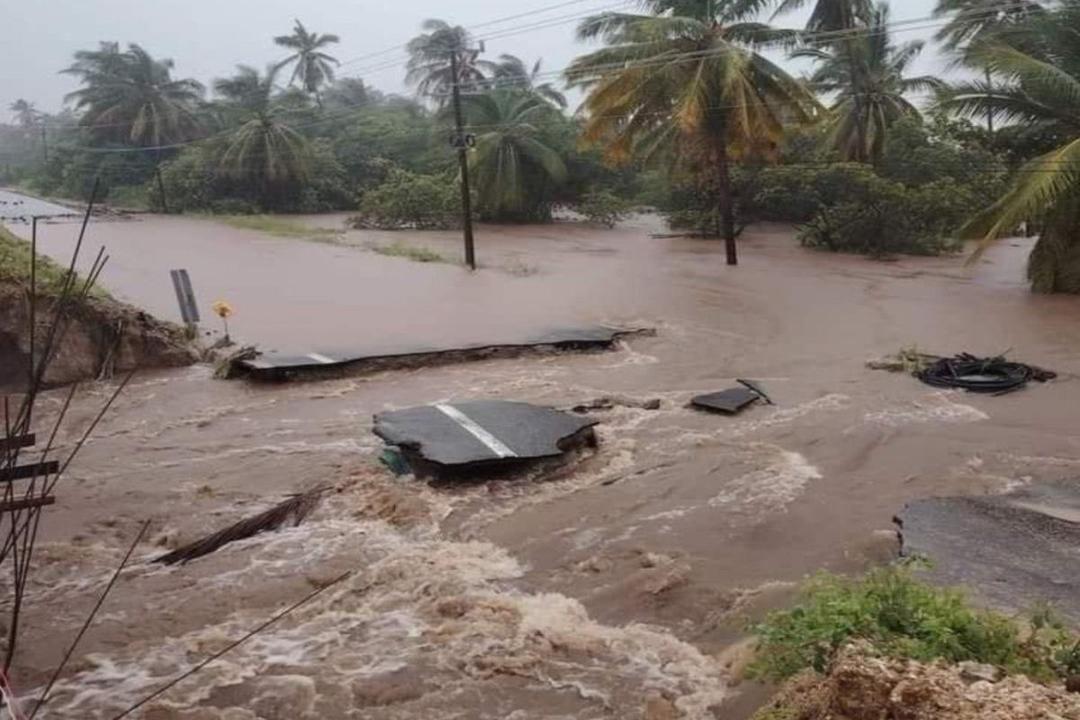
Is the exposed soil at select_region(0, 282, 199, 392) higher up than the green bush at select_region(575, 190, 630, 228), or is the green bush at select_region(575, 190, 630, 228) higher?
the green bush at select_region(575, 190, 630, 228)

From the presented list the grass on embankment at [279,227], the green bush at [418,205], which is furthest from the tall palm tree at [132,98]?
the green bush at [418,205]

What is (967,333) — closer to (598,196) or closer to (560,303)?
(560,303)

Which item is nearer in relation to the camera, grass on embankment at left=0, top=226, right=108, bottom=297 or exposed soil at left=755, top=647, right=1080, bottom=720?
exposed soil at left=755, top=647, right=1080, bottom=720

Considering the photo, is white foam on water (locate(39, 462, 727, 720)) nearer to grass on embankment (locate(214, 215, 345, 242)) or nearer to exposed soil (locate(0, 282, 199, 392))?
exposed soil (locate(0, 282, 199, 392))

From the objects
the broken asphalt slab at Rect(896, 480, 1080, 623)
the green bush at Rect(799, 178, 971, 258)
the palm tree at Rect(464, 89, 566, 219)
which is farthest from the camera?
the palm tree at Rect(464, 89, 566, 219)

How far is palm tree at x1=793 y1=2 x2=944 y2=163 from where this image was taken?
26297 mm

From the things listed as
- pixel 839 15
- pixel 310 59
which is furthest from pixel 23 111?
pixel 839 15

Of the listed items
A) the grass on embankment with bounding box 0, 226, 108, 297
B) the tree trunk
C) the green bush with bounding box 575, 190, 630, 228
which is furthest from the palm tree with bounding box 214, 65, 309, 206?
the grass on embankment with bounding box 0, 226, 108, 297

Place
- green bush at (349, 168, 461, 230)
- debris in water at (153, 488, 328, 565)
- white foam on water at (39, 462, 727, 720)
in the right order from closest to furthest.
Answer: white foam on water at (39, 462, 727, 720), debris in water at (153, 488, 328, 565), green bush at (349, 168, 461, 230)

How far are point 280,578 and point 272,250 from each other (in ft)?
68.8

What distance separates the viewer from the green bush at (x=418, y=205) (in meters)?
31.5

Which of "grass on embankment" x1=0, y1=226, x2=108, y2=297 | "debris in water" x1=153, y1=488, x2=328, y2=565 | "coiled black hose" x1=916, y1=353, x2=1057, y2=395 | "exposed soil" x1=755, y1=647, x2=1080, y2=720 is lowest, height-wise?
Answer: "debris in water" x1=153, y1=488, x2=328, y2=565

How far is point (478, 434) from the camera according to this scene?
7270 millimetres

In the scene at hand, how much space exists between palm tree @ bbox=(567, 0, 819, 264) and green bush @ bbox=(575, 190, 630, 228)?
11022 mm
